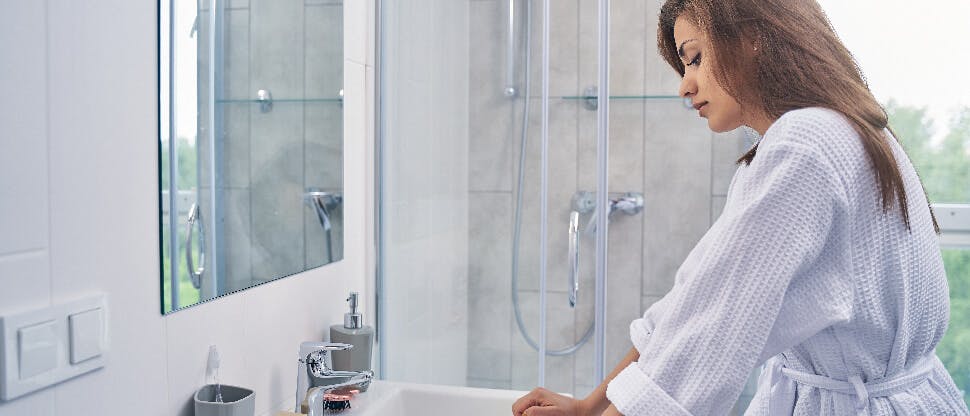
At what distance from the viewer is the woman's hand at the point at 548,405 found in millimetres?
1108

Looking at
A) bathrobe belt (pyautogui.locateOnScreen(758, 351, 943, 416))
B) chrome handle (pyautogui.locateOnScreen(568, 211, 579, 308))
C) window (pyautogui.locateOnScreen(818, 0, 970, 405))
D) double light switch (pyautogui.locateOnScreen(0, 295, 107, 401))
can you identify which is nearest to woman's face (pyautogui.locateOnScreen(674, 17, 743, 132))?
bathrobe belt (pyautogui.locateOnScreen(758, 351, 943, 416))

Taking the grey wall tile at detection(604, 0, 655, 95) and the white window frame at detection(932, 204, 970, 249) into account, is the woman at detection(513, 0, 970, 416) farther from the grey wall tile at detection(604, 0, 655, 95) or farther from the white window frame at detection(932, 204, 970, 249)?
the white window frame at detection(932, 204, 970, 249)

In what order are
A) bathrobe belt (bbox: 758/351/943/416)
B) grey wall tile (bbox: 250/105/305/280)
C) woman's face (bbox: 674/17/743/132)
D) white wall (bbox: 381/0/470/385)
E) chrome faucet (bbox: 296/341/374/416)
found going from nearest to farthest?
1. bathrobe belt (bbox: 758/351/943/416)
2. woman's face (bbox: 674/17/743/132)
3. chrome faucet (bbox: 296/341/374/416)
4. grey wall tile (bbox: 250/105/305/280)
5. white wall (bbox: 381/0/470/385)

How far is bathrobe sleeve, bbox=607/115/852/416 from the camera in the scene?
0.80 m

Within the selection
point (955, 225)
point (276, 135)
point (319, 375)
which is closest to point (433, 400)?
point (319, 375)

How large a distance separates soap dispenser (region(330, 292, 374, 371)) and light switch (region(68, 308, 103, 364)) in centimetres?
56

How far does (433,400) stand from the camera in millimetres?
1414

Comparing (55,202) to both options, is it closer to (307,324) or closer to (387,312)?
(307,324)

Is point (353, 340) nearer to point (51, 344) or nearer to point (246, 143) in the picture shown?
point (246, 143)

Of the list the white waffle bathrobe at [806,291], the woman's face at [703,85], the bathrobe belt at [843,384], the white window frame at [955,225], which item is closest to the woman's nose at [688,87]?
the woman's face at [703,85]

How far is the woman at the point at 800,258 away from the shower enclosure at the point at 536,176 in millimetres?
523

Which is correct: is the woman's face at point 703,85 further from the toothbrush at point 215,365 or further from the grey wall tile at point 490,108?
the toothbrush at point 215,365

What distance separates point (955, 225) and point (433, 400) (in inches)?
77.4

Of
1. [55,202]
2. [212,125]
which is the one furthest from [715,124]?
[55,202]
